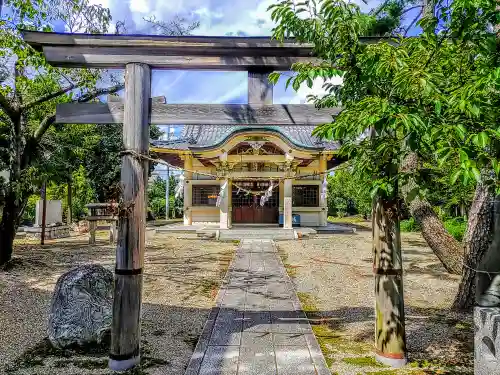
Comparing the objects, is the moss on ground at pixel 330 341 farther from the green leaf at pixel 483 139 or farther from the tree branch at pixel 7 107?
the tree branch at pixel 7 107

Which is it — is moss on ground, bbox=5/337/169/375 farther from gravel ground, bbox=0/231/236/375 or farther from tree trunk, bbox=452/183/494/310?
tree trunk, bbox=452/183/494/310

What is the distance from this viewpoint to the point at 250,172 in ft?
55.9

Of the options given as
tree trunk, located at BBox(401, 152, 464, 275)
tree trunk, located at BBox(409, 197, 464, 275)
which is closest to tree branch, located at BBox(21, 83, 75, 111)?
tree trunk, located at BBox(401, 152, 464, 275)

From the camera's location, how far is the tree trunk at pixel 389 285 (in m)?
3.44

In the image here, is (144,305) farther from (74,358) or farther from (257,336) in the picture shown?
(257,336)

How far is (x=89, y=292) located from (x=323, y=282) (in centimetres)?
474

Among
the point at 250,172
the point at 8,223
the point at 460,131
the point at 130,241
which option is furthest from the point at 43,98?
the point at 250,172

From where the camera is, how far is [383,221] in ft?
11.4

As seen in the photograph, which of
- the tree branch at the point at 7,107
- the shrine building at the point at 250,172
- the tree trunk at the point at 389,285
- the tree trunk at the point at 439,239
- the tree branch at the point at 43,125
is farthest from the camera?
the shrine building at the point at 250,172

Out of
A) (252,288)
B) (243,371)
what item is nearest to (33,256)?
(252,288)

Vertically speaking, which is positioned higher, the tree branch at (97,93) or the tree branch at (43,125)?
the tree branch at (97,93)

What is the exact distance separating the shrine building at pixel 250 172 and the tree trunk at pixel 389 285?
12038mm

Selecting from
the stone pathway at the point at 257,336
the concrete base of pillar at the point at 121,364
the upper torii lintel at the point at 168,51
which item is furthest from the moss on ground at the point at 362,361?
the upper torii lintel at the point at 168,51

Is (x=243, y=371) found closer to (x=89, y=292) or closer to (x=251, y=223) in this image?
(x=89, y=292)
